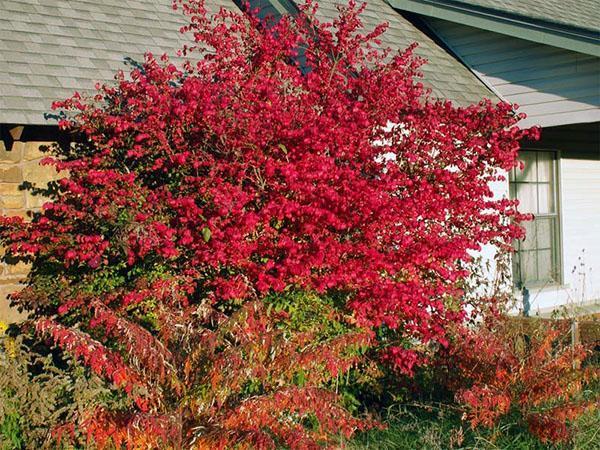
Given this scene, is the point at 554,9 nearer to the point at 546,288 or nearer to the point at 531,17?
the point at 531,17

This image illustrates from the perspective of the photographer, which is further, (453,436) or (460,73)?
(460,73)

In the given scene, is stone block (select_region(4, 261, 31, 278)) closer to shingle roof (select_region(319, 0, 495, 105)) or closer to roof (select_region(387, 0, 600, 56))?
shingle roof (select_region(319, 0, 495, 105))

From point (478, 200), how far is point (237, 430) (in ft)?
11.8

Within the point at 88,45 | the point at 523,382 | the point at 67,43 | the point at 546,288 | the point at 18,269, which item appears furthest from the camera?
the point at 546,288

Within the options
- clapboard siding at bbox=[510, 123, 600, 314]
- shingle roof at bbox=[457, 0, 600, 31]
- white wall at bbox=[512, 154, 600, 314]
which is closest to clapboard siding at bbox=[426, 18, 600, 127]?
shingle roof at bbox=[457, 0, 600, 31]

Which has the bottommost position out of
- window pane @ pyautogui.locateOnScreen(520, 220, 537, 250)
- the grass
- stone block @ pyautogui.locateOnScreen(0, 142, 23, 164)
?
the grass

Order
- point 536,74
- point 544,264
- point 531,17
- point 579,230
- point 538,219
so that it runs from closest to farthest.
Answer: point 531,17 < point 536,74 < point 538,219 < point 544,264 < point 579,230

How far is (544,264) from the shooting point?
1215cm

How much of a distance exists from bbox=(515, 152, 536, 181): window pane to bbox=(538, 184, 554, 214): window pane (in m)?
0.24

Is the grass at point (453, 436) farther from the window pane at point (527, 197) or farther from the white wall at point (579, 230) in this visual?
the white wall at point (579, 230)

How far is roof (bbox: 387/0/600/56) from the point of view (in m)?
9.36

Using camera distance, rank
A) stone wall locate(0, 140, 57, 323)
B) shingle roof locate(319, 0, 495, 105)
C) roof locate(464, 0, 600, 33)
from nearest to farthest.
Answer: stone wall locate(0, 140, 57, 323) < roof locate(464, 0, 600, 33) < shingle roof locate(319, 0, 495, 105)

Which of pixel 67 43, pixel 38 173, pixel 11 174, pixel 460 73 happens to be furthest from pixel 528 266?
pixel 11 174

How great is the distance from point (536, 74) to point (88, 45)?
16.3 feet
